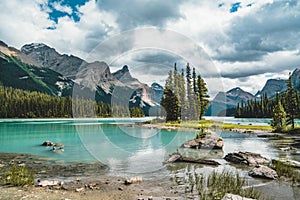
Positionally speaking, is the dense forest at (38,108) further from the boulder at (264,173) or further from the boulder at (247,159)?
the boulder at (264,173)

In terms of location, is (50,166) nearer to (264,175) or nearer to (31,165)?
(31,165)

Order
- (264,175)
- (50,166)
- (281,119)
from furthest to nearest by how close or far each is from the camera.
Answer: (281,119) < (50,166) < (264,175)

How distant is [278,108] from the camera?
198 ft

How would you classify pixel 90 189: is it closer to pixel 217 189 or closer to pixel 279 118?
pixel 217 189

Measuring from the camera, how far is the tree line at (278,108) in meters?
61.6

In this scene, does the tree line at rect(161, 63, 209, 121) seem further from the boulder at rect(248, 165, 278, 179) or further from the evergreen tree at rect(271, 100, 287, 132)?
the boulder at rect(248, 165, 278, 179)

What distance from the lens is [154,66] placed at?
18.6m

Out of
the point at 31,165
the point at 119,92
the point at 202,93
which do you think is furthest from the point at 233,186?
the point at 202,93

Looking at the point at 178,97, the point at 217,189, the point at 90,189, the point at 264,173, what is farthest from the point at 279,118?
the point at 90,189

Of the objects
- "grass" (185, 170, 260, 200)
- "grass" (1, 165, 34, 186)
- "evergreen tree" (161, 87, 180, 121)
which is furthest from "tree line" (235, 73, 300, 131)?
"grass" (1, 165, 34, 186)

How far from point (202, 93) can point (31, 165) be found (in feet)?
220

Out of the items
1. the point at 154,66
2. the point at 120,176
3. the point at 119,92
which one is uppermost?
the point at 154,66

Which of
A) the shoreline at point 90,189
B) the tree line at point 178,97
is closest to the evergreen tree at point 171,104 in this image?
the tree line at point 178,97

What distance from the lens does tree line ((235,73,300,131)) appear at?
6156 cm
